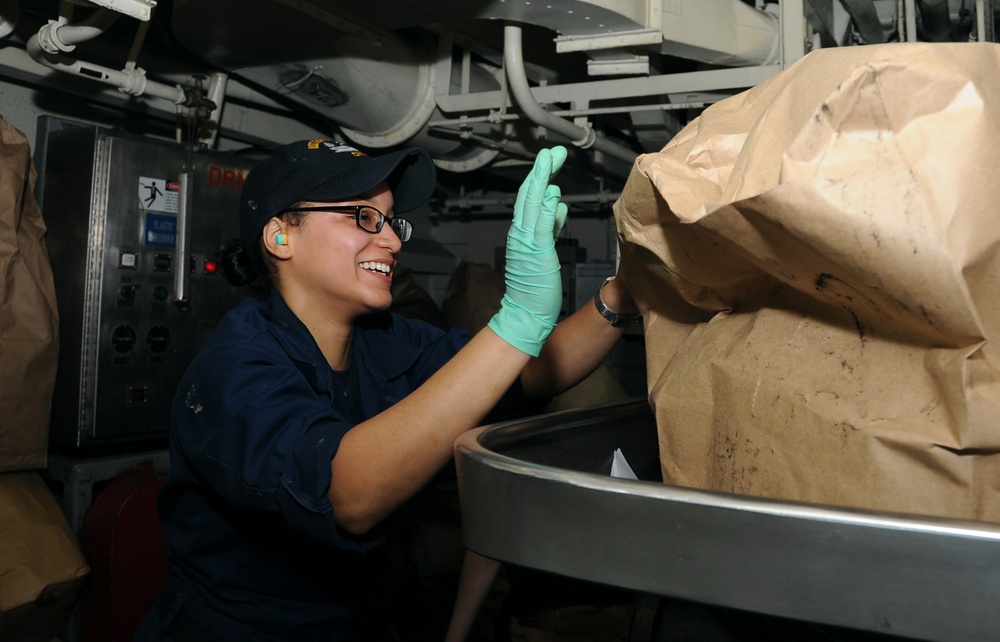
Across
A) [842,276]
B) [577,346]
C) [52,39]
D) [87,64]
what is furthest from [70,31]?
[842,276]

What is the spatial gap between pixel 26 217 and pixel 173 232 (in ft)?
1.30

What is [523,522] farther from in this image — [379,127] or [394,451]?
[379,127]

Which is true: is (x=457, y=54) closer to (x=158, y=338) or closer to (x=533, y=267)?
(x=158, y=338)

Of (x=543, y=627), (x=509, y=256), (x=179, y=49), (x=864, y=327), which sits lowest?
(x=543, y=627)

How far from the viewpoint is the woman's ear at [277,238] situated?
1343 mm

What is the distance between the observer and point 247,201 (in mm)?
1379

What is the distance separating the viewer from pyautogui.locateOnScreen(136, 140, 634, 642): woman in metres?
0.93

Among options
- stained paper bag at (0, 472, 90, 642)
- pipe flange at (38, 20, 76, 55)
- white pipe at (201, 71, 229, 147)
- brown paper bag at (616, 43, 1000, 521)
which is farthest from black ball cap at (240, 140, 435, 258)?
white pipe at (201, 71, 229, 147)

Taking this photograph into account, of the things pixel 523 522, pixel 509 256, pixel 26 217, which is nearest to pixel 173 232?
pixel 26 217

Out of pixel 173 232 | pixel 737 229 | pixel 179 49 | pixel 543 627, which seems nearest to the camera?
pixel 737 229

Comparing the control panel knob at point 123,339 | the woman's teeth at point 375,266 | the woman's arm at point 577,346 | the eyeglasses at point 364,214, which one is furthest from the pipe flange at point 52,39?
the woman's arm at point 577,346

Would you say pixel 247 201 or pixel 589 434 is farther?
pixel 247 201

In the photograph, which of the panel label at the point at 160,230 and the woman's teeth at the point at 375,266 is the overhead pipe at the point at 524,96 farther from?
the panel label at the point at 160,230

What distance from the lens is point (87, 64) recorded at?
205 centimetres
